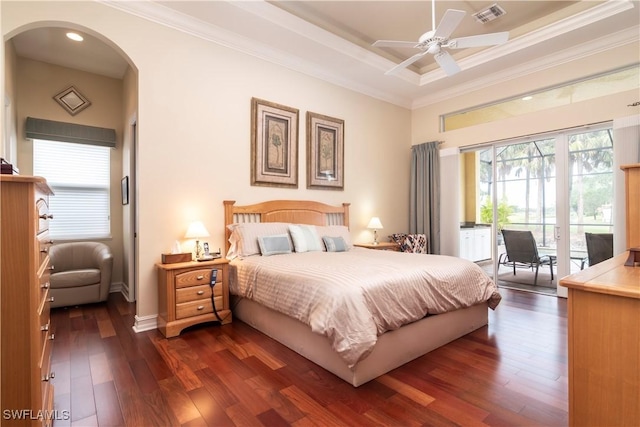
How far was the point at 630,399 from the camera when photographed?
99 cm

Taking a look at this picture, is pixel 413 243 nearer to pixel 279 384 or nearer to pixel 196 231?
pixel 196 231

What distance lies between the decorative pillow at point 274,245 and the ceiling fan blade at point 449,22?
2.47 meters

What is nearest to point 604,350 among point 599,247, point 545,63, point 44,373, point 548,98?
point 44,373

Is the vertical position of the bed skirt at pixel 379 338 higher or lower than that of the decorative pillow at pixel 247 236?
lower

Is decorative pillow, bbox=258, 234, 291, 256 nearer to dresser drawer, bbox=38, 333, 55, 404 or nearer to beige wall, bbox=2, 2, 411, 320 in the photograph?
beige wall, bbox=2, 2, 411, 320

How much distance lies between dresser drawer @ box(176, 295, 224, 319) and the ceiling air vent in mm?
4270

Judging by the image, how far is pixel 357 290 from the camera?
6.86ft

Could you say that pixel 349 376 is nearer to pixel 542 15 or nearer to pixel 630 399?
pixel 630 399

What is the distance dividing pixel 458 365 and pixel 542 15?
410 cm

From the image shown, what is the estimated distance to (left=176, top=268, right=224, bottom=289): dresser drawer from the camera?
2.93 metres

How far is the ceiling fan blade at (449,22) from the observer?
2373mm

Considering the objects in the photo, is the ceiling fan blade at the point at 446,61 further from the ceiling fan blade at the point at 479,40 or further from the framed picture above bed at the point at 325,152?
the framed picture above bed at the point at 325,152

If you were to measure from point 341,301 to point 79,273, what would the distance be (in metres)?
3.45

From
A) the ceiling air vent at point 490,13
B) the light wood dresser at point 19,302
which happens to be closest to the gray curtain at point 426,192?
the ceiling air vent at point 490,13
